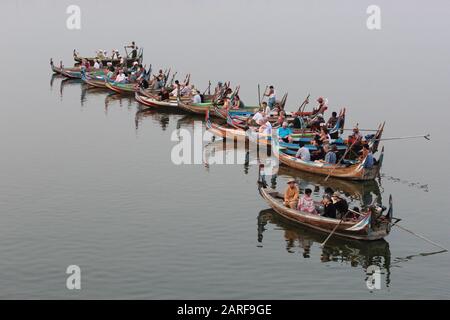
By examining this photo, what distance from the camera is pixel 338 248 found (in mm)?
31844

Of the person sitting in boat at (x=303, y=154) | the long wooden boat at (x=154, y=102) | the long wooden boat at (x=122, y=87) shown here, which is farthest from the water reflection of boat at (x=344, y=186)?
the long wooden boat at (x=122, y=87)

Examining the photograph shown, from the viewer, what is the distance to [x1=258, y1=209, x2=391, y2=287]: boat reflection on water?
3073 centimetres

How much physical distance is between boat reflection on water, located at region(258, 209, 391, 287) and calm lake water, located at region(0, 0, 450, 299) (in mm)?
78

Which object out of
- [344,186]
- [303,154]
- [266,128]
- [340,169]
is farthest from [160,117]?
[344,186]

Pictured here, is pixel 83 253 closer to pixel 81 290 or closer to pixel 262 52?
pixel 81 290

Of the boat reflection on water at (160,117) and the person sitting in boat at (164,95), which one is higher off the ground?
the person sitting in boat at (164,95)

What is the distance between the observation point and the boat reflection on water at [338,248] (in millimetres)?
30734

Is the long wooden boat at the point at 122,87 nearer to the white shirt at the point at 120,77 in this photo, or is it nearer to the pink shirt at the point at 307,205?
the white shirt at the point at 120,77

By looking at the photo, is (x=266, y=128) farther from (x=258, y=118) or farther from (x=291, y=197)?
(x=291, y=197)

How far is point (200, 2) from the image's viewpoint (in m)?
128

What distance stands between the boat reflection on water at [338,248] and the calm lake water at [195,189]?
8 centimetres

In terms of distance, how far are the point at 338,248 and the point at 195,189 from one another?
30.4 ft
